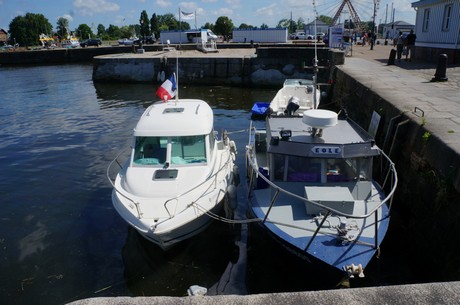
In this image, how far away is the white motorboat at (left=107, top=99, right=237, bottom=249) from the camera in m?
7.18

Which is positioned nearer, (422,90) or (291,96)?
(422,90)

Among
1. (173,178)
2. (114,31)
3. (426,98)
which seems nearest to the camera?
(173,178)

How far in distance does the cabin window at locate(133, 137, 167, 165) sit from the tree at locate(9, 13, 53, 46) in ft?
306

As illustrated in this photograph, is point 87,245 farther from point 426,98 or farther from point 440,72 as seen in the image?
point 440,72

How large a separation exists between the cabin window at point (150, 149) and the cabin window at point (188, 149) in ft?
0.99

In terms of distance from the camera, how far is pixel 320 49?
2759cm

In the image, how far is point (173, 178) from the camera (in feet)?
26.2

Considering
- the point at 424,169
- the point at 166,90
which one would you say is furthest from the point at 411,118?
the point at 166,90

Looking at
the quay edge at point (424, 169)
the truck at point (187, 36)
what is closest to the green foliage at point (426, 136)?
the quay edge at point (424, 169)

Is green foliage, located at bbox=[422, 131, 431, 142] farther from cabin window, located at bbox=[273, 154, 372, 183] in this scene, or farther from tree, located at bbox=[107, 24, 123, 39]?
tree, located at bbox=[107, 24, 123, 39]

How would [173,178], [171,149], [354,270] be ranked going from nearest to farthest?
1. [354,270]
2. [173,178]
3. [171,149]

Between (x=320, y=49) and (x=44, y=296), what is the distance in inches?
1004

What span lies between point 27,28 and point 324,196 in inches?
3926

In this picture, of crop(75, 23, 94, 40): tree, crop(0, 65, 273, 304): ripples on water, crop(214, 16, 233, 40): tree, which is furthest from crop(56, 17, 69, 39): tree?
crop(0, 65, 273, 304): ripples on water
